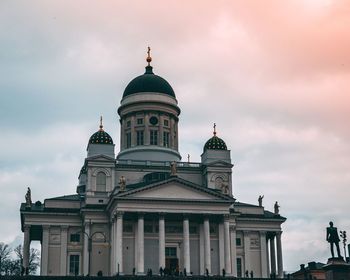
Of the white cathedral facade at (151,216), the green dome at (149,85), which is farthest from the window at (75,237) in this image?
the green dome at (149,85)

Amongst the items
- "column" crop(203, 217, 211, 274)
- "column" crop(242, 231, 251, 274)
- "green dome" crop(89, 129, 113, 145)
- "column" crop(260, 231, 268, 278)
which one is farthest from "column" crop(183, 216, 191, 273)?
"green dome" crop(89, 129, 113, 145)

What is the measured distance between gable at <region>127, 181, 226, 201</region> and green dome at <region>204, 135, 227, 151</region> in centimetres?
1344

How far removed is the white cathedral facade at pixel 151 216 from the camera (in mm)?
81750

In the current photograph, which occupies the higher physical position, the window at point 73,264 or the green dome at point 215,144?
the green dome at point 215,144

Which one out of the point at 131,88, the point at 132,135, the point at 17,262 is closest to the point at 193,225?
the point at 132,135

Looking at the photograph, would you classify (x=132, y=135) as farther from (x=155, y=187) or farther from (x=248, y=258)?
(x=248, y=258)

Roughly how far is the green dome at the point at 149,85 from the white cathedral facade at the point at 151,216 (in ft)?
0.92

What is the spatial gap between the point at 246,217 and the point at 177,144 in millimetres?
15763

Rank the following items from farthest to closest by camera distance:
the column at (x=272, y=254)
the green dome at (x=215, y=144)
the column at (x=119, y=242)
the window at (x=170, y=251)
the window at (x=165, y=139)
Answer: the window at (x=165, y=139) → the green dome at (x=215, y=144) → the column at (x=272, y=254) → the window at (x=170, y=251) → the column at (x=119, y=242)

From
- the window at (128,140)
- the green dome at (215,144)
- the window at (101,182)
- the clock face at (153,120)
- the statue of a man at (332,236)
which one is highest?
the clock face at (153,120)

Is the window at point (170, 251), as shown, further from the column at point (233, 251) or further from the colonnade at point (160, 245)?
the column at point (233, 251)

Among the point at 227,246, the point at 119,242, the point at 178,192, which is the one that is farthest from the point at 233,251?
the point at 119,242

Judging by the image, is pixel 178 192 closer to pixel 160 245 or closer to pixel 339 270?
pixel 160 245

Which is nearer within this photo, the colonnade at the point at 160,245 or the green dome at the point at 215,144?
the colonnade at the point at 160,245
